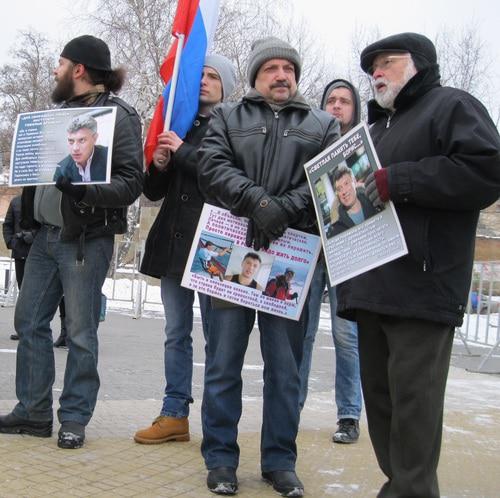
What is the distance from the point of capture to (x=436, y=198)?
9.73 ft

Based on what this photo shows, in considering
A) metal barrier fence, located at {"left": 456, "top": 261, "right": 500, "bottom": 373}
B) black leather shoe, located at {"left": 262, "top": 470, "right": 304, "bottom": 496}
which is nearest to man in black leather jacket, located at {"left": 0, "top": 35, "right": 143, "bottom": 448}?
black leather shoe, located at {"left": 262, "top": 470, "right": 304, "bottom": 496}

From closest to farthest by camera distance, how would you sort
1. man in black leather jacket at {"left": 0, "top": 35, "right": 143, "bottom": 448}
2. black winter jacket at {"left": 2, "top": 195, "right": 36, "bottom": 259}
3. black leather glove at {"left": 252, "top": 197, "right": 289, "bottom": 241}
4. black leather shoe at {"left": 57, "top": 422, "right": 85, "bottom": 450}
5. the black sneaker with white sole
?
black leather glove at {"left": 252, "top": 197, "right": 289, "bottom": 241} → black leather shoe at {"left": 57, "top": 422, "right": 85, "bottom": 450} → man in black leather jacket at {"left": 0, "top": 35, "right": 143, "bottom": 448} → the black sneaker with white sole → black winter jacket at {"left": 2, "top": 195, "right": 36, "bottom": 259}

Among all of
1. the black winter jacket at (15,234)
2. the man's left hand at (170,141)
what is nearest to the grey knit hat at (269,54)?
the man's left hand at (170,141)

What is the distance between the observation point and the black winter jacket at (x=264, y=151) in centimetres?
368

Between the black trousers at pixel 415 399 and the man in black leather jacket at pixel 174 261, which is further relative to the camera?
the man in black leather jacket at pixel 174 261

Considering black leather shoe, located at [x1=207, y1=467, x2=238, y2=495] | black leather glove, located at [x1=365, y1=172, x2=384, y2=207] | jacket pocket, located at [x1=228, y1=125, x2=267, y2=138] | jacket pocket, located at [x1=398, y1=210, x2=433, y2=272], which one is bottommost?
black leather shoe, located at [x1=207, y1=467, x2=238, y2=495]

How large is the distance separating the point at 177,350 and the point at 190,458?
0.64m

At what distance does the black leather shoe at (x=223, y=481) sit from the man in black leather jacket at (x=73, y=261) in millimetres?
903

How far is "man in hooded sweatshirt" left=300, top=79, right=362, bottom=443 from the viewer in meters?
4.94

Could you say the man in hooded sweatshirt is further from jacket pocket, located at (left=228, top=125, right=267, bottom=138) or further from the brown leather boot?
jacket pocket, located at (left=228, top=125, right=267, bottom=138)

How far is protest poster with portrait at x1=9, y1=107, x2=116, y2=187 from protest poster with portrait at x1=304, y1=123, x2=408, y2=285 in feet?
4.07

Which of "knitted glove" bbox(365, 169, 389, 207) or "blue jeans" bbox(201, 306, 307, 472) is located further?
"blue jeans" bbox(201, 306, 307, 472)

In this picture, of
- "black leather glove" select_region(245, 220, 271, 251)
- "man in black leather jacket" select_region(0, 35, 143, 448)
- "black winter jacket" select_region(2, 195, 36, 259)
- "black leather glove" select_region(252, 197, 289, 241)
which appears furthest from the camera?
"black winter jacket" select_region(2, 195, 36, 259)

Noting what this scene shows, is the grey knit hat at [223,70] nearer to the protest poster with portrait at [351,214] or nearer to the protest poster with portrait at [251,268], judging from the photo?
the protest poster with portrait at [251,268]
